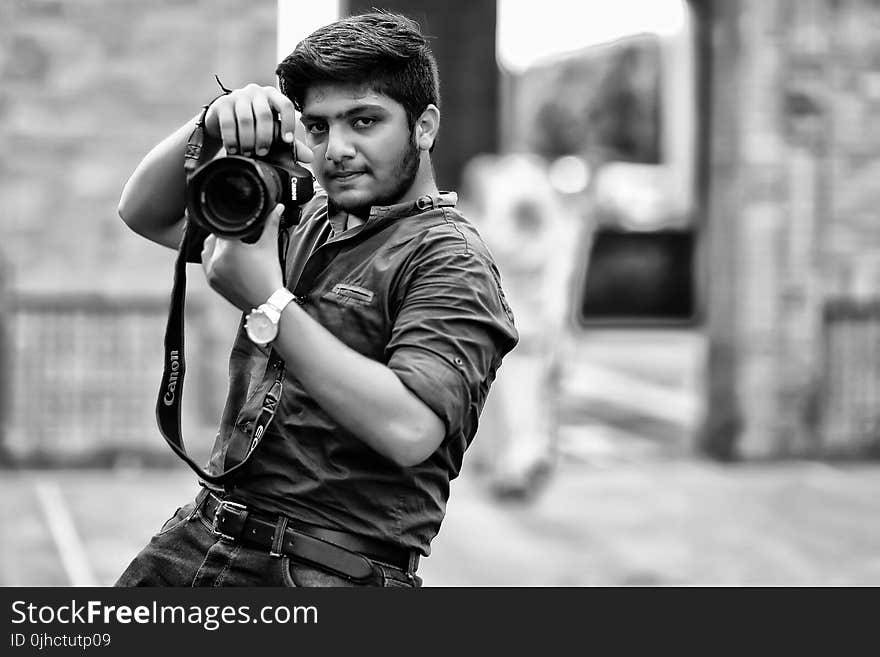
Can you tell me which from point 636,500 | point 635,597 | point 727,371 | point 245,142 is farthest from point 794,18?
point 245,142

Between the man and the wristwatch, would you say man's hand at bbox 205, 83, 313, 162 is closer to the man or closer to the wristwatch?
the man

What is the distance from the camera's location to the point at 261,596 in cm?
220

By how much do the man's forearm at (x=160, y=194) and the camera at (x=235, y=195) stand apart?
30cm

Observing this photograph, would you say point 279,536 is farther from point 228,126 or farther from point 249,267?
point 228,126

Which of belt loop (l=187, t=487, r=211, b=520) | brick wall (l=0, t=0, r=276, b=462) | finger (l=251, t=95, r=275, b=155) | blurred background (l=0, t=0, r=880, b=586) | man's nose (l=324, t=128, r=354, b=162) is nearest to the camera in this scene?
finger (l=251, t=95, r=275, b=155)

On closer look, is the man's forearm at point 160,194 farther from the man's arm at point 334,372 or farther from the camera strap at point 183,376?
the man's arm at point 334,372

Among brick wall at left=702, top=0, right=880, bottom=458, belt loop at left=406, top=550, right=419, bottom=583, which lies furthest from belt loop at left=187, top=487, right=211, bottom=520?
brick wall at left=702, top=0, right=880, bottom=458

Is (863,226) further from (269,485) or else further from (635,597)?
(269,485)

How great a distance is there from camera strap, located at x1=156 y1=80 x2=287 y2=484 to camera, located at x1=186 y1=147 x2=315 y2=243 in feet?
0.13

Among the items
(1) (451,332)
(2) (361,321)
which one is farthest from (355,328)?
(1) (451,332)

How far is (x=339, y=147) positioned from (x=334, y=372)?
1.29 ft

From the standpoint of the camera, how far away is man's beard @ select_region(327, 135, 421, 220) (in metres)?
2.16

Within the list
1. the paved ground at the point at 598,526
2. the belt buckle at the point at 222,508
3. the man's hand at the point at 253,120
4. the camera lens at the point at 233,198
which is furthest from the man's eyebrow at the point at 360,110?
the paved ground at the point at 598,526

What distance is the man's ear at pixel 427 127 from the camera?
7.18 feet
